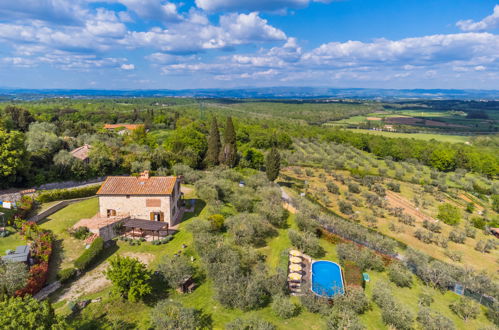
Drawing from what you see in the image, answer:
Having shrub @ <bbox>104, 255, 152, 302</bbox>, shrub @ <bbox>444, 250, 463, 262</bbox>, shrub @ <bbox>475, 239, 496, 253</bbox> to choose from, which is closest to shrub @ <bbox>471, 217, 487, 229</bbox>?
shrub @ <bbox>475, 239, 496, 253</bbox>

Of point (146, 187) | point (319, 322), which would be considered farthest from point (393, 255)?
point (146, 187)

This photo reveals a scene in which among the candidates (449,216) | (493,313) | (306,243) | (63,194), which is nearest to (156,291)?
(306,243)

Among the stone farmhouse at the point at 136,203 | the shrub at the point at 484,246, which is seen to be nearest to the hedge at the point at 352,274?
the stone farmhouse at the point at 136,203

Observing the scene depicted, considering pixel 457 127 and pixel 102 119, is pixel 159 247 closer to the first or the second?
pixel 102 119

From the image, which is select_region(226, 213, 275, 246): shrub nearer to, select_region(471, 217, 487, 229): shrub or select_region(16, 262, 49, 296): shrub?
select_region(16, 262, 49, 296): shrub

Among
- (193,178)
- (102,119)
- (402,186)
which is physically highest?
(102,119)

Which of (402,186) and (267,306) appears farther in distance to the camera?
(402,186)
